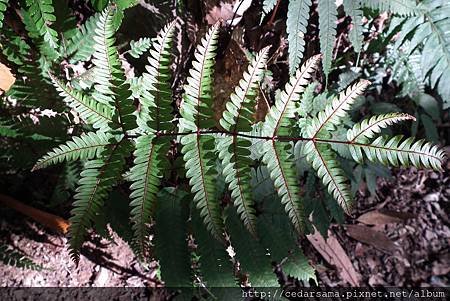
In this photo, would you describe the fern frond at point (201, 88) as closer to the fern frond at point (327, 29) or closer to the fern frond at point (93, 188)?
the fern frond at point (93, 188)

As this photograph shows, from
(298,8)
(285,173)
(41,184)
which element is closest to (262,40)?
(298,8)

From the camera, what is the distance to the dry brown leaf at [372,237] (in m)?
3.52

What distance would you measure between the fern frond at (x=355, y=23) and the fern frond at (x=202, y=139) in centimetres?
76

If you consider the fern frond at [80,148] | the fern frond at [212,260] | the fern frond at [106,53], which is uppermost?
the fern frond at [106,53]

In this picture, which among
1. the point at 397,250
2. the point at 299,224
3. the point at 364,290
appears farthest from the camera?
the point at 397,250

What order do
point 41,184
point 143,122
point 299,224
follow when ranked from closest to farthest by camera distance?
point 299,224
point 143,122
point 41,184

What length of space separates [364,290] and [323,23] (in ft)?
7.59

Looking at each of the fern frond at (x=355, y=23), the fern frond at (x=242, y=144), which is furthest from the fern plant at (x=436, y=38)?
the fern frond at (x=242, y=144)

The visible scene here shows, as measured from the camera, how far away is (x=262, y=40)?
2619mm

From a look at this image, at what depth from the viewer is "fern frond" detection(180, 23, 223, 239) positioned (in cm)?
159

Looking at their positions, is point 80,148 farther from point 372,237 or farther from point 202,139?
point 372,237

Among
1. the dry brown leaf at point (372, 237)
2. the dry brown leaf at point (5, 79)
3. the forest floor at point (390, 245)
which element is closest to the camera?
the dry brown leaf at point (5, 79)

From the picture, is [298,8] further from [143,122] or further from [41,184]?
[41,184]

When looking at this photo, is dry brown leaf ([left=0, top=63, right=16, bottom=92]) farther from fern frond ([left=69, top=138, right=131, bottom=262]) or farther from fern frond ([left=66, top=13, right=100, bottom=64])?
fern frond ([left=69, top=138, right=131, bottom=262])
